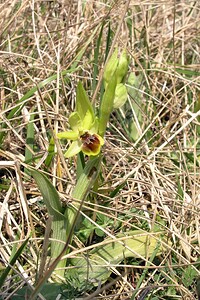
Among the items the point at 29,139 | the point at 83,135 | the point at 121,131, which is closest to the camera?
the point at 83,135

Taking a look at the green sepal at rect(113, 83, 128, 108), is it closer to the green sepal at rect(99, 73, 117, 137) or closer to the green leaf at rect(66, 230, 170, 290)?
the green sepal at rect(99, 73, 117, 137)

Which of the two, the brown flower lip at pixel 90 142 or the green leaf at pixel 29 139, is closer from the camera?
the brown flower lip at pixel 90 142

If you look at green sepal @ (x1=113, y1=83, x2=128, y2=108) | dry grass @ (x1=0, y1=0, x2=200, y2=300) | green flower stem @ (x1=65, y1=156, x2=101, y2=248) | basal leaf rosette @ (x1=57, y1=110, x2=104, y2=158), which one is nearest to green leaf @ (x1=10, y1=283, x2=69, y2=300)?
dry grass @ (x1=0, y1=0, x2=200, y2=300)

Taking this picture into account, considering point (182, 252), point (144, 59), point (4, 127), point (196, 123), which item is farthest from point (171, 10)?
point (182, 252)

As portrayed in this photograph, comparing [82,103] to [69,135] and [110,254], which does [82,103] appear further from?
[110,254]

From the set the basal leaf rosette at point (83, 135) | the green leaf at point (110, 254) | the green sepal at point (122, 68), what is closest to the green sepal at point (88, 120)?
the basal leaf rosette at point (83, 135)

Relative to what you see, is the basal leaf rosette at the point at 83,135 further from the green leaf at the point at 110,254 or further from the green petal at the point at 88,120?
the green leaf at the point at 110,254

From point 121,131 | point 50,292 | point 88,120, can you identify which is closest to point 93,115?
point 88,120
